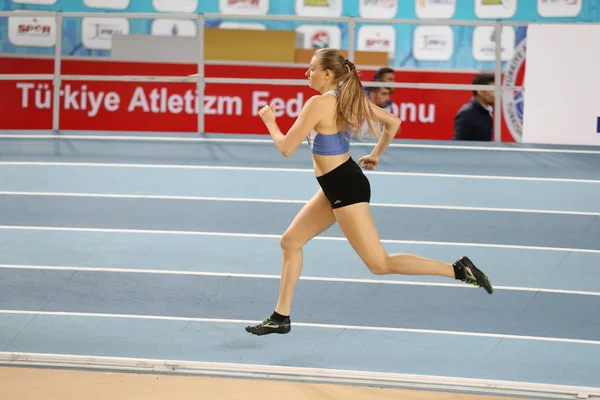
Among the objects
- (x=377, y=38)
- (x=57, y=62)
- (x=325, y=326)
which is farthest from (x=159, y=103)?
(x=325, y=326)

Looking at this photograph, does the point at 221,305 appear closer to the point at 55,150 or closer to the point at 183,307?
the point at 183,307

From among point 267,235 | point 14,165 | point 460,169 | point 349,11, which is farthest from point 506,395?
point 349,11

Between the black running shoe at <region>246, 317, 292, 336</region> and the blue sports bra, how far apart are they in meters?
1.08

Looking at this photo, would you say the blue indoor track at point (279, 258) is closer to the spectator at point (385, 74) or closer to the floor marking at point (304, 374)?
the floor marking at point (304, 374)

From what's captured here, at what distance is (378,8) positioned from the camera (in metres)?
18.4

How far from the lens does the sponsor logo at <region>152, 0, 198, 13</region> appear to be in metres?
18.7

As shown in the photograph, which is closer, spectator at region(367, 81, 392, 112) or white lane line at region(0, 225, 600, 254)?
white lane line at region(0, 225, 600, 254)

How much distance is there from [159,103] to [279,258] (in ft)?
20.4

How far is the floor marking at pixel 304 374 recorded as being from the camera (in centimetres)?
608

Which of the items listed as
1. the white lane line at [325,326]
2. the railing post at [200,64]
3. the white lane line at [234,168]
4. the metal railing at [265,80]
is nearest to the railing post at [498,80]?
the metal railing at [265,80]

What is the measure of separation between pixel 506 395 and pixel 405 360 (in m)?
0.88


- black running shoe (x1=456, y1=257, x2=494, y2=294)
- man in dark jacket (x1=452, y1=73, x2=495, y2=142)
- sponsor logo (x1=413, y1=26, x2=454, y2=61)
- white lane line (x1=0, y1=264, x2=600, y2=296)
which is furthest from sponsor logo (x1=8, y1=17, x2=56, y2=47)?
black running shoe (x1=456, y1=257, x2=494, y2=294)

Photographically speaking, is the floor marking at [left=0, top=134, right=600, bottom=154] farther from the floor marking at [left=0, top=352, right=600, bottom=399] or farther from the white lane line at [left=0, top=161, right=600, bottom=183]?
the floor marking at [left=0, top=352, right=600, bottom=399]

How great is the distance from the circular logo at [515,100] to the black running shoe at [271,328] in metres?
7.61
